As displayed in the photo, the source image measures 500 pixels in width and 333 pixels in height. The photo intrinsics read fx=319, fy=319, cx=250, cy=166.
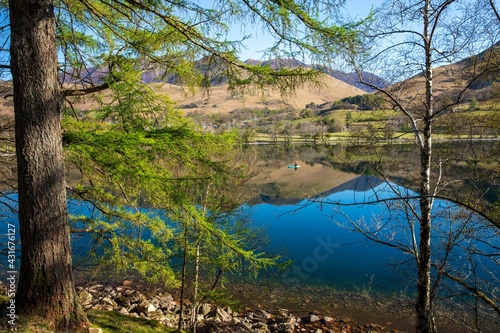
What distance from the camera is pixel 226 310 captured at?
10.8 metres

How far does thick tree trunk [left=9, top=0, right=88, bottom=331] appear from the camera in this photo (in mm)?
3158

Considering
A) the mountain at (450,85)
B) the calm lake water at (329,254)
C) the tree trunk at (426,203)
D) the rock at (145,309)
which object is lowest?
the calm lake water at (329,254)

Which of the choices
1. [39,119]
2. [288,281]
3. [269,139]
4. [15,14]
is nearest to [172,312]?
[288,281]

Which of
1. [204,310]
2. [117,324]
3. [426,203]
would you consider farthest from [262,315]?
[426,203]

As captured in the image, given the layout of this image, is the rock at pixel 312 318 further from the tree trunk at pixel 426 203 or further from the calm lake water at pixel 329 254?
the tree trunk at pixel 426 203

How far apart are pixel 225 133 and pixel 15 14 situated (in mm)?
2755

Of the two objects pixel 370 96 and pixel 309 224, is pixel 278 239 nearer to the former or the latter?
pixel 309 224

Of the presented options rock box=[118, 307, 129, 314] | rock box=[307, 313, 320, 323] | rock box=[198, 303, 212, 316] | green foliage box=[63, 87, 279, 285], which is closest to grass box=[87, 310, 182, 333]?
green foliage box=[63, 87, 279, 285]

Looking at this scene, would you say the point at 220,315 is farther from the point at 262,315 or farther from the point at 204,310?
the point at 262,315

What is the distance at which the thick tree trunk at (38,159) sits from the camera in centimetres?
316

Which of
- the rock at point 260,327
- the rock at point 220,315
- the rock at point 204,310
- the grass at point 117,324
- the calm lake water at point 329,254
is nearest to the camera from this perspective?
the grass at point 117,324

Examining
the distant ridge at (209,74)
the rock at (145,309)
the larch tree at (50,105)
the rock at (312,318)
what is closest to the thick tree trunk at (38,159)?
the larch tree at (50,105)

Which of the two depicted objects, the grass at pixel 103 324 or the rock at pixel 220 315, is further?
the rock at pixel 220 315

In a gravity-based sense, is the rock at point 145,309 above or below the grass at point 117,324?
below
